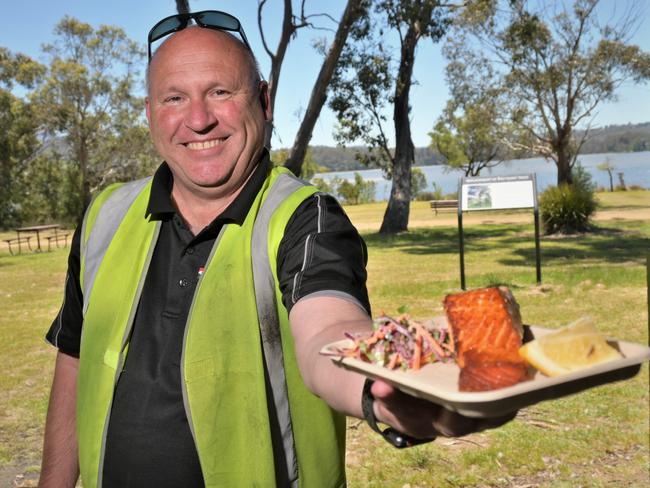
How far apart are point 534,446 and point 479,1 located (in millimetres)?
18724

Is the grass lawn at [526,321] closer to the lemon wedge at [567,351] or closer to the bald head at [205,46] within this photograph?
the bald head at [205,46]

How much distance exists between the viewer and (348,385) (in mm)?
1461

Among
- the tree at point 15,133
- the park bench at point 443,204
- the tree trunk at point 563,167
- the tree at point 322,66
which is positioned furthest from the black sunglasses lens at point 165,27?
the tree at point 15,133

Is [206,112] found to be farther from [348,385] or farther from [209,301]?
[348,385]

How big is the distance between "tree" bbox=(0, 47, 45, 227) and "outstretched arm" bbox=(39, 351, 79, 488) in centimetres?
4065

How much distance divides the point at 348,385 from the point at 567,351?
404mm

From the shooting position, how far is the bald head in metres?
2.21

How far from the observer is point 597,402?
6.89m

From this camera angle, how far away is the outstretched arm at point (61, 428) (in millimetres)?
2447

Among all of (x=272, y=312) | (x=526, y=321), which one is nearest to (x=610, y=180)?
(x=526, y=321)

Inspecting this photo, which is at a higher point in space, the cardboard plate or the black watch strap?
the cardboard plate

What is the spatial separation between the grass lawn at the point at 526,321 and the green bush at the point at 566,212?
0.71m

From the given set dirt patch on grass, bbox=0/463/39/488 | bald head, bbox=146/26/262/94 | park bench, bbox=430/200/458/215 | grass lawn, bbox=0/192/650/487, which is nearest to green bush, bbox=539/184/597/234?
grass lawn, bbox=0/192/650/487

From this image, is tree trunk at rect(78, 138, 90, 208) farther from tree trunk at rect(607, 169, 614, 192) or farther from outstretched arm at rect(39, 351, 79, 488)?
outstretched arm at rect(39, 351, 79, 488)
